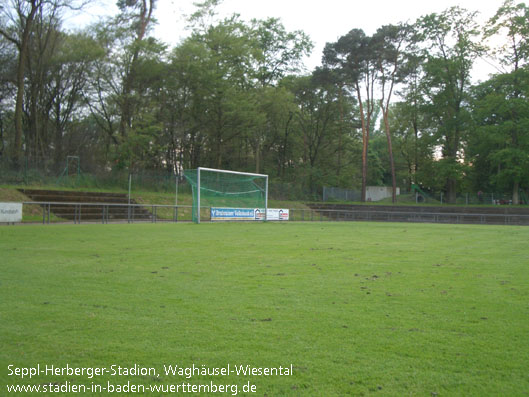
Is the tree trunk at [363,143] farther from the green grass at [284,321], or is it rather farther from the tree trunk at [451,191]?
the green grass at [284,321]

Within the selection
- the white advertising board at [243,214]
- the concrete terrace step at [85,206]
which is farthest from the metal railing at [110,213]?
the white advertising board at [243,214]

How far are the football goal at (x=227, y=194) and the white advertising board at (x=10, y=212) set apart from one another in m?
7.89

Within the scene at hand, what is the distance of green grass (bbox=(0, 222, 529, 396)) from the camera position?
9.70 feet

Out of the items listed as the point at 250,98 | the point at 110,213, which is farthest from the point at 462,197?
the point at 110,213

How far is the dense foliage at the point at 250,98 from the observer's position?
105 feet

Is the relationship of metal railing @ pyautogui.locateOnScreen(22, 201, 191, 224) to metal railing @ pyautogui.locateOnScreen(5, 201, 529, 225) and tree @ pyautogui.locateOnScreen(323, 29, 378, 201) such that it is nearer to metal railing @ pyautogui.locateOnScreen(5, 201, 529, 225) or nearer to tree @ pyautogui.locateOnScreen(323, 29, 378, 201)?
metal railing @ pyautogui.locateOnScreen(5, 201, 529, 225)

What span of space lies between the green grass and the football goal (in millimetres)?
15005

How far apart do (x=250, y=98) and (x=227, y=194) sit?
49.0 feet

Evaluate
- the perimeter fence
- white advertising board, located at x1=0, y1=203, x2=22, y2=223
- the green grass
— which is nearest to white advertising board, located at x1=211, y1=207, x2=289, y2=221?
white advertising board, located at x1=0, y1=203, x2=22, y2=223

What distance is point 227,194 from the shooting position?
2444 cm

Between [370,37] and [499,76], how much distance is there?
1210 cm

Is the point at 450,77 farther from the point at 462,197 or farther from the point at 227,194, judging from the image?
the point at 227,194

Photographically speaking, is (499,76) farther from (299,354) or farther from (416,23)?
(299,354)

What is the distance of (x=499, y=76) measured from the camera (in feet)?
123
